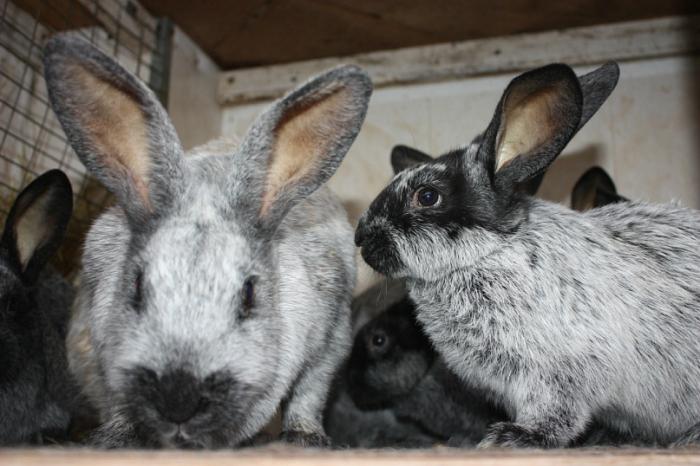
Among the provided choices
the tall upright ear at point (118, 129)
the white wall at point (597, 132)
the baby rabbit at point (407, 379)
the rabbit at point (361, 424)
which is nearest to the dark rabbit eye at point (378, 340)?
the baby rabbit at point (407, 379)

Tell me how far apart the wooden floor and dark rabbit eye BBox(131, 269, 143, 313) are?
1.59ft

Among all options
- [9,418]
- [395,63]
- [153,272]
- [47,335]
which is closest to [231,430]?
[153,272]

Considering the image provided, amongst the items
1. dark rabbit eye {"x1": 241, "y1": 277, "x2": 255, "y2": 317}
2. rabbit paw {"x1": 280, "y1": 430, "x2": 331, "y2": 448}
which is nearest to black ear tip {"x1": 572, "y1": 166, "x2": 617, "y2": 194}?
rabbit paw {"x1": 280, "y1": 430, "x2": 331, "y2": 448}

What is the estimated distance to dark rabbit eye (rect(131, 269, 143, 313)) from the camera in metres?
1.64

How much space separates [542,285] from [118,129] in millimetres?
1149

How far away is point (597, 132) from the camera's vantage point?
3.04 m

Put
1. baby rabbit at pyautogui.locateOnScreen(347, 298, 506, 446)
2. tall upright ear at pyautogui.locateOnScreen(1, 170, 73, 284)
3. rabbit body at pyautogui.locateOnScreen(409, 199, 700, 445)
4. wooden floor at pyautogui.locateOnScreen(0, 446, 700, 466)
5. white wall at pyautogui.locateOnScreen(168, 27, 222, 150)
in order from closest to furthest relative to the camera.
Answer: wooden floor at pyautogui.locateOnScreen(0, 446, 700, 466) < rabbit body at pyautogui.locateOnScreen(409, 199, 700, 445) < tall upright ear at pyautogui.locateOnScreen(1, 170, 73, 284) < baby rabbit at pyautogui.locateOnScreen(347, 298, 506, 446) < white wall at pyautogui.locateOnScreen(168, 27, 222, 150)

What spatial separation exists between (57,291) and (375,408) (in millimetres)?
1159

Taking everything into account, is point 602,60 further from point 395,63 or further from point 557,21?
point 395,63

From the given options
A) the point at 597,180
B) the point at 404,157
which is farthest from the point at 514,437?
the point at 597,180

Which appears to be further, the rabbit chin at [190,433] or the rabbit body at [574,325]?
the rabbit body at [574,325]

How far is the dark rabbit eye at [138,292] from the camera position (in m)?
1.64

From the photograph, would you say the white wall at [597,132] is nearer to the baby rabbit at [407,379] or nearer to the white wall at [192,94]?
the baby rabbit at [407,379]

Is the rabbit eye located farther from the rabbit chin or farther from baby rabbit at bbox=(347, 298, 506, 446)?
the rabbit chin
